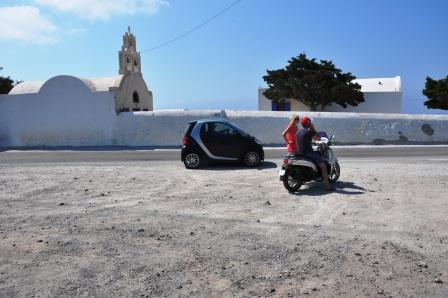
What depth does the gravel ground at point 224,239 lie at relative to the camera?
4387 millimetres

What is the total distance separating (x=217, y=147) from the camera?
13.7 metres

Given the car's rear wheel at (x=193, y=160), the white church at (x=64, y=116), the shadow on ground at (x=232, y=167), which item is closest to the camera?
the shadow on ground at (x=232, y=167)

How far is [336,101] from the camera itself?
39469 millimetres

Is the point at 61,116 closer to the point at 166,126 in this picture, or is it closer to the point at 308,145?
the point at 166,126

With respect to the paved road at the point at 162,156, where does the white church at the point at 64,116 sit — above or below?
above

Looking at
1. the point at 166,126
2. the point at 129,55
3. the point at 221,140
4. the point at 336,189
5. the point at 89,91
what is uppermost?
the point at 129,55

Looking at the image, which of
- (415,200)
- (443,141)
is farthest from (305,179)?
(443,141)

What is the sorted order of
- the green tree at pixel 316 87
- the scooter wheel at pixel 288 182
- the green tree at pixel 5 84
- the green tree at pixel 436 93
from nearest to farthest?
the scooter wheel at pixel 288 182, the green tree at pixel 316 87, the green tree at pixel 5 84, the green tree at pixel 436 93

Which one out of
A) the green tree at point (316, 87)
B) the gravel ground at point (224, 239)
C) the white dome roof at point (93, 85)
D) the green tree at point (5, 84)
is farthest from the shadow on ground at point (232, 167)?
the green tree at point (5, 84)

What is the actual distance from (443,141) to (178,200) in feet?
62.2

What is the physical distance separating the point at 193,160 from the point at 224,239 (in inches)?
307

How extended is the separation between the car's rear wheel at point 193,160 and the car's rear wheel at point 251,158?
4.29ft

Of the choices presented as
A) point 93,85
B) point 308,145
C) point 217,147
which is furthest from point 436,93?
point 308,145

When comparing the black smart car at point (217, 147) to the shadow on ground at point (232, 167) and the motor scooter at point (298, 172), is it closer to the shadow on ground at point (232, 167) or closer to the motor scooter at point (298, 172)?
the shadow on ground at point (232, 167)
